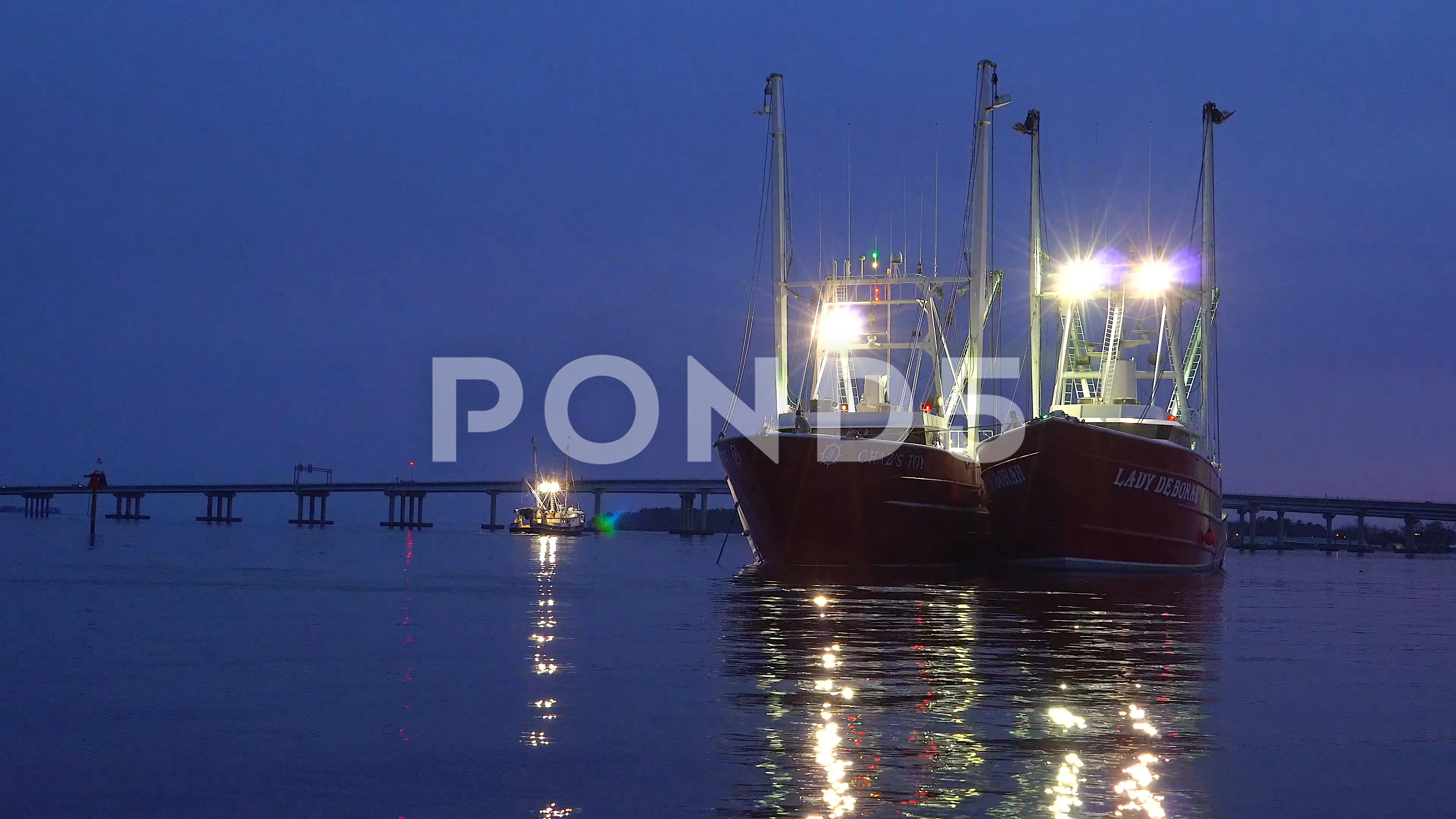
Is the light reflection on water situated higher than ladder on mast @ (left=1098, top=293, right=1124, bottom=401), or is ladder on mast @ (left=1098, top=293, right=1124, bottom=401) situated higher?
ladder on mast @ (left=1098, top=293, right=1124, bottom=401)

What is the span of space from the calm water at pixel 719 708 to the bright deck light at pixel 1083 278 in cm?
2259

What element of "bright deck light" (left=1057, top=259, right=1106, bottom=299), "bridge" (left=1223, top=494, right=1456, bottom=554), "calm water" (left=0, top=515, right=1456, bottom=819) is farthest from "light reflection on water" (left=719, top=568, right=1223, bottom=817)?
"bridge" (left=1223, top=494, right=1456, bottom=554)

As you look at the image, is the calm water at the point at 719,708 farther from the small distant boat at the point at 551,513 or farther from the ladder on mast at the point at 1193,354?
the small distant boat at the point at 551,513

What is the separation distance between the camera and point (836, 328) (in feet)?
178

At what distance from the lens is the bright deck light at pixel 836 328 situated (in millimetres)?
54281

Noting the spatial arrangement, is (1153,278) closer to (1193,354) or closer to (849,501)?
(1193,354)

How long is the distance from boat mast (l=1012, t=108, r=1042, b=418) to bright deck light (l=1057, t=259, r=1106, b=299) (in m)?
2.13

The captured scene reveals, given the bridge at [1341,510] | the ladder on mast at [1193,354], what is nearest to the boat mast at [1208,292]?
the ladder on mast at [1193,354]

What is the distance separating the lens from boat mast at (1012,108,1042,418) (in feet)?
179

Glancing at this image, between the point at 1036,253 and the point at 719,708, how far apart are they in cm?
4431

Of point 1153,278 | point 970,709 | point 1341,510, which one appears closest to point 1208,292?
point 1153,278

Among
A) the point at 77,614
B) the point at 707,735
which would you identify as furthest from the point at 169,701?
the point at 77,614

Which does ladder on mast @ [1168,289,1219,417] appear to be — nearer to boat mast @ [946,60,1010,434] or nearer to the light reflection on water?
boat mast @ [946,60,1010,434]

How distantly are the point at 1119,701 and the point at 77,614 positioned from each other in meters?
19.5
